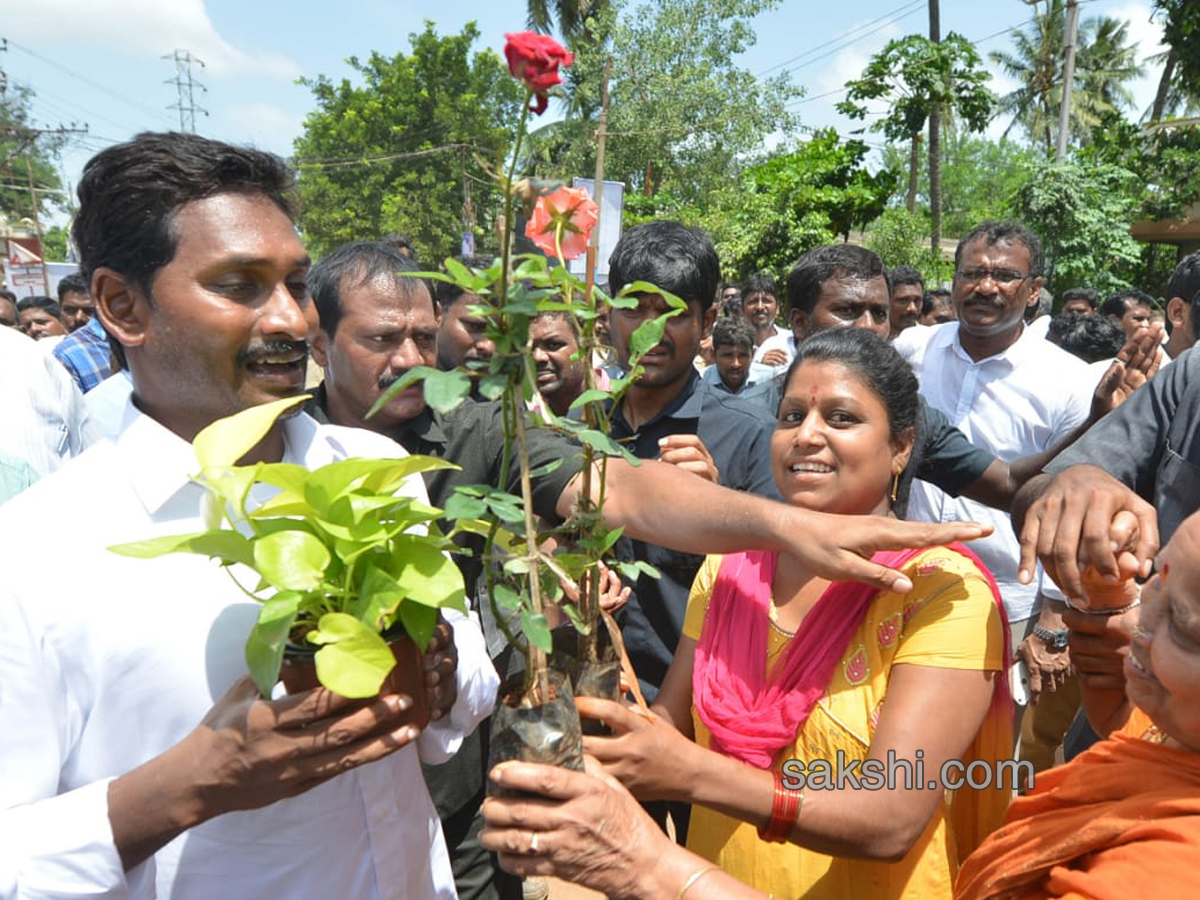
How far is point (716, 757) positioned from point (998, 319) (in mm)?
3186

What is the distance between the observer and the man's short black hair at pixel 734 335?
18.9 ft

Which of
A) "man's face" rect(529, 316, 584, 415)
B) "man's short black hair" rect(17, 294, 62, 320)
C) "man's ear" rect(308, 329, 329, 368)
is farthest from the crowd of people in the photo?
"man's short black hair" rect(17, 294, 62, 320)

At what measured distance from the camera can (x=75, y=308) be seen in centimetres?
761

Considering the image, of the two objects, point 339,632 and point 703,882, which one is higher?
point 339,632

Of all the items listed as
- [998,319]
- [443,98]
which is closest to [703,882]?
[998,319]

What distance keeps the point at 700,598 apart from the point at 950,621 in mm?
603

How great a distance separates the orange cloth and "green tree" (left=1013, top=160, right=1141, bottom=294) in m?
16.3

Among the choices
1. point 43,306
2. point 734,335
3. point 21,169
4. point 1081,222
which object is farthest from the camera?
point 21,169

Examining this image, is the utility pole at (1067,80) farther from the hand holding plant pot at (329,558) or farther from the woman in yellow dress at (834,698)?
the hand holding plant pot at (329,558)

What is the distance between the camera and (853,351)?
2.07 meters

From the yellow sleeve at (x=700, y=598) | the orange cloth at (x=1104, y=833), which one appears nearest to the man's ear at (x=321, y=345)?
the yellow sleeve at (x=700, y=598)

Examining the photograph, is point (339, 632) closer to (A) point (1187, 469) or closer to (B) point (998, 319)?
(A) point (1187, 469)

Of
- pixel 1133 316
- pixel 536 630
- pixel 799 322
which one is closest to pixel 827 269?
pixel 799 322

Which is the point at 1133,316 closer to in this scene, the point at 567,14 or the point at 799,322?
the point at 799,322
